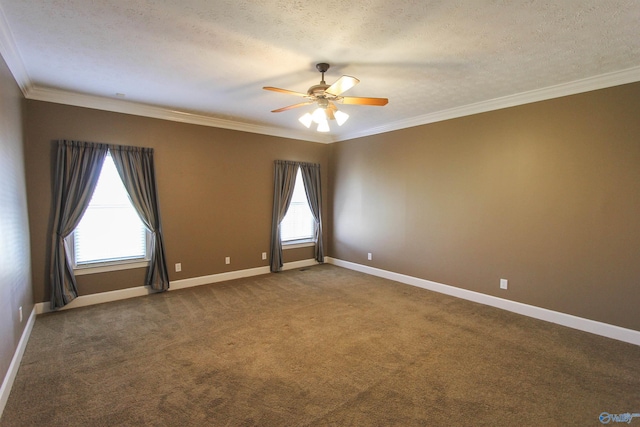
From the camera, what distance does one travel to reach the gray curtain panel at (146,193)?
4.29 meters

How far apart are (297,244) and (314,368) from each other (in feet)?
12.1

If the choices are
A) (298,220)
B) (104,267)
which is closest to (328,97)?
(298,220)

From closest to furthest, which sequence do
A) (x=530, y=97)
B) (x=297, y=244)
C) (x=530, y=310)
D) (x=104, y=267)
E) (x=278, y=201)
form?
1. (x=530, y=97)
2. (x=530, y=310)
3. (x=104, y=267)
4. (x=278, y=201)
5. (x=297, y=244)

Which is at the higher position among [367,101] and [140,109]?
[140,109]

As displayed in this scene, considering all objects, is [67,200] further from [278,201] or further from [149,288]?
[278,201]

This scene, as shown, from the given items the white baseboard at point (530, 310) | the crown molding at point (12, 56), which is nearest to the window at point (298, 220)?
the white baseboard at point (530, 310)

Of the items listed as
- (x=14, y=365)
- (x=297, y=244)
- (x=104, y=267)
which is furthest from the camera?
(x=297, y=244)

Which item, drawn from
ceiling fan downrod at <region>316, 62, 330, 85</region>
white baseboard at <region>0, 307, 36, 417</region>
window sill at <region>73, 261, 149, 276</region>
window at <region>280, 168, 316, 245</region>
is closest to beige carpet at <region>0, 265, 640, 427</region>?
white baseboard at <region>0, 307, 36, 417</region>

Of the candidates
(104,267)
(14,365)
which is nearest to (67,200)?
(104,267)

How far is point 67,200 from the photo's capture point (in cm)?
388

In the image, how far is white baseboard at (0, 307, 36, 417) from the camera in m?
2.19

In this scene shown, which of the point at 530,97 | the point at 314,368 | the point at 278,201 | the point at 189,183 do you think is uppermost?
the point at 530,97

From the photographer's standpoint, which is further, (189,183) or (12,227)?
(189,183)

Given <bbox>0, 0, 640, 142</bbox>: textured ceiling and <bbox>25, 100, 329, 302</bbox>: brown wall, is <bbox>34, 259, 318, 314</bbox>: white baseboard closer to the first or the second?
<bbox>25, 100, 329, 302</bbox>: brown wall
